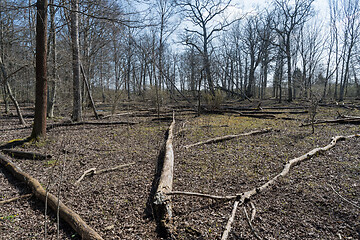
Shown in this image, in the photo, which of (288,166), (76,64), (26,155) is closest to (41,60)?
(26,155)

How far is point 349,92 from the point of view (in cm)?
3650

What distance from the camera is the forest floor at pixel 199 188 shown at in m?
2.86

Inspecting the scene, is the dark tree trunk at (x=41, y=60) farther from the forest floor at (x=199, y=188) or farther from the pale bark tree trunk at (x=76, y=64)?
the pale bark tree trunk at (x=76, y=64)

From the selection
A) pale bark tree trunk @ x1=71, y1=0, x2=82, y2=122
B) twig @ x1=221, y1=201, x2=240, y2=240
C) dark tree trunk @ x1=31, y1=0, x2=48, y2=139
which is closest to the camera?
twig @ x1=221, y1=201, x2=240, y2=240

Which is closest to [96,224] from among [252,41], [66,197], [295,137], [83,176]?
[66,197]

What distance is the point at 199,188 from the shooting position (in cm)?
403

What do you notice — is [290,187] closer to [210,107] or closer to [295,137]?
[295,137]

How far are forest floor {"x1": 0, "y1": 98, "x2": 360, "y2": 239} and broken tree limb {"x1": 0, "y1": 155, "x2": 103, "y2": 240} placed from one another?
0.33 feet

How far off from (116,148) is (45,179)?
249 cm

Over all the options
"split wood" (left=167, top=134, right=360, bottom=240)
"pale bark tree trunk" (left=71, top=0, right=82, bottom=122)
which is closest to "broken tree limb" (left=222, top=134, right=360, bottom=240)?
"split wood" (left=167, top=134, right=360, bottom=240)

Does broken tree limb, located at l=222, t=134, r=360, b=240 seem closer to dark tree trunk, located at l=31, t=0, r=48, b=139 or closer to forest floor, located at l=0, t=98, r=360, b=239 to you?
forest floor, located at l=0, t=98, r=360, b=239

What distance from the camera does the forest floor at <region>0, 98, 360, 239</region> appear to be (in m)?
2.86

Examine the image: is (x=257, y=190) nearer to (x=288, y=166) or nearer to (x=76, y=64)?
(x=288, y=166)

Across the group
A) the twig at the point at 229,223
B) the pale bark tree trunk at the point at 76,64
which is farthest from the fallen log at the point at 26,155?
the twig at the point at 229,223
